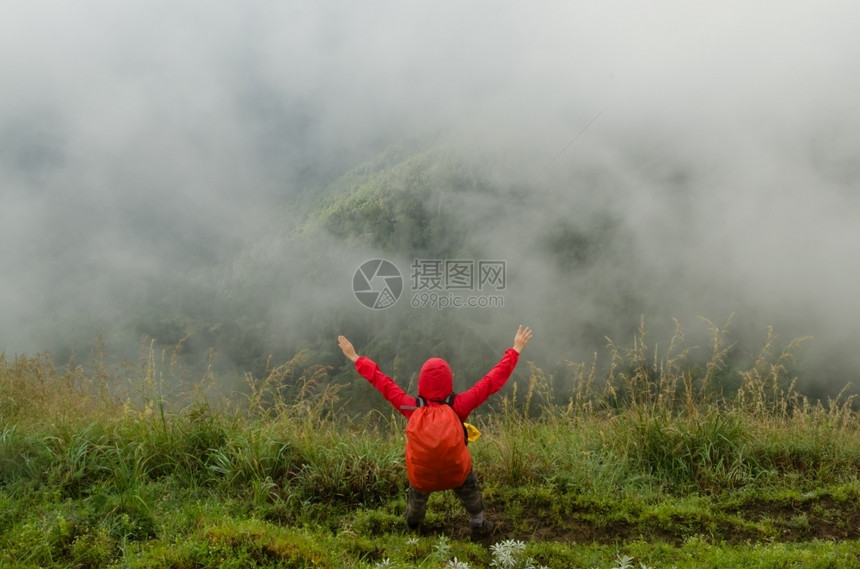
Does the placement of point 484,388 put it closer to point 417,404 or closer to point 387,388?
point 417,404

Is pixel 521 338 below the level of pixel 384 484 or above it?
above

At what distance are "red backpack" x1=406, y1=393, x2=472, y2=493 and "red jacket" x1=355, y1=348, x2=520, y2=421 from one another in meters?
0.09

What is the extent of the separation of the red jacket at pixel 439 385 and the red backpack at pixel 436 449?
92 mm

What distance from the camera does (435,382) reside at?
4316mm

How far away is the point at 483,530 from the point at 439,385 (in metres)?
1.30

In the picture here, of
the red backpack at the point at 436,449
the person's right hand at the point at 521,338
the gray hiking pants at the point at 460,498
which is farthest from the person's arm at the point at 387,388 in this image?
the person's right hand at the point at 521,338

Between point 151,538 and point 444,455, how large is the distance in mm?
2255

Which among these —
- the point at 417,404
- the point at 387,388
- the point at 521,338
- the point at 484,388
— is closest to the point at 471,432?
the point at 484,388

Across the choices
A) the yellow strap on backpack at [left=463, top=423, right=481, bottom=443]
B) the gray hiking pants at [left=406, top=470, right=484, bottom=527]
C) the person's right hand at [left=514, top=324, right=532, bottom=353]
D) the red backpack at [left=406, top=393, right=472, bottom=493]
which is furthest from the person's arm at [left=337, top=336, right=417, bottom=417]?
the person's right hand at [left=514, top=324, right=532, bottom=353]

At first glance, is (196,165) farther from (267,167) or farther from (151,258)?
(151,258)

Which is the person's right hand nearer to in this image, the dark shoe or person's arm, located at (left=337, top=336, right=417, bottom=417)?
person's arm, located at (left=337, top=336, right=417, bottom=417)

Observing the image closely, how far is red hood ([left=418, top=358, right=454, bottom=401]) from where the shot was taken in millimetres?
4324

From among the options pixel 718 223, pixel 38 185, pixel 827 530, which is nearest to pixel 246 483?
pixel 827 530

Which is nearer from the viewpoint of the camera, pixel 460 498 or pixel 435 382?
pixel 435 382
